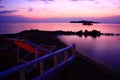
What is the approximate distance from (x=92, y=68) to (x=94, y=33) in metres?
32.3

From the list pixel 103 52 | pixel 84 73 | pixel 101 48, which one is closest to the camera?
pixel 84 73

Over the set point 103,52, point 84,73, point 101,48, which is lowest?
point 101,48

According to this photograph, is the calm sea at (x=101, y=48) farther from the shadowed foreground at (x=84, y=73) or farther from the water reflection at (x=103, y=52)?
the shadowed foreground at (x=84, y=73)

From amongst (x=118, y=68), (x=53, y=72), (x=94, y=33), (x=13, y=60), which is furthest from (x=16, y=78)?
(x=94, y=33)

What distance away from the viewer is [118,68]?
38.4 feet

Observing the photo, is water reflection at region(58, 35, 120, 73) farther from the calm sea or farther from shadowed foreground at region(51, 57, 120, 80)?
shadowed foreground at region(51, 57, 120, 80)

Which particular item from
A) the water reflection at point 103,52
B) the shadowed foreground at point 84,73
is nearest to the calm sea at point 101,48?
the water reflection at point 103,52

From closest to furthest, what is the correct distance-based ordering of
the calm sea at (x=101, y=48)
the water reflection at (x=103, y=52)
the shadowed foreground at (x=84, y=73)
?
the shadowed foreground at (x=84, y=73), the water reflection at (x=103, y=52), the calm sea at (x=101, y=48)

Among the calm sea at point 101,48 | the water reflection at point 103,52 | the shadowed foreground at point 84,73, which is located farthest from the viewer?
the calm sea at point 101,48

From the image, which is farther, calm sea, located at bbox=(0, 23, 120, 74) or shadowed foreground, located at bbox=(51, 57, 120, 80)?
calm sea, located at bbox=(0, 23, 120, 74)

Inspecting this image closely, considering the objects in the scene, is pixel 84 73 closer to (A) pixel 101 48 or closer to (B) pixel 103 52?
(B) pixel 103 52

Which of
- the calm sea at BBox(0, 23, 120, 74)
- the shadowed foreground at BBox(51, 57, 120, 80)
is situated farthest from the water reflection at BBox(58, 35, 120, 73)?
the shadowed foreground at BBox(51, 57, 120, 80)

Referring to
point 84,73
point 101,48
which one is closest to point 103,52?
point 101,48

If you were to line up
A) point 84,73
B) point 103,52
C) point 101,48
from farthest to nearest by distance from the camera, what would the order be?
1. point 101,48
2. point 103,52
3. point 84,73
